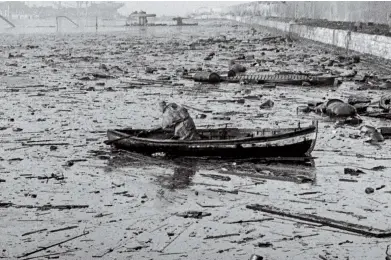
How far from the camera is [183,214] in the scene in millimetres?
9547

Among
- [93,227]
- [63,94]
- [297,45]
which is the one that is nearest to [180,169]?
[93,227]

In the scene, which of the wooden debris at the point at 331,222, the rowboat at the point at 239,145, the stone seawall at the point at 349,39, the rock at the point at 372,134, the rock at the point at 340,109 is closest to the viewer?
the wooden debris at the point at 331,222

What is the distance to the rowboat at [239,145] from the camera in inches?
478

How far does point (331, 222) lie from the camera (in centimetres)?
908

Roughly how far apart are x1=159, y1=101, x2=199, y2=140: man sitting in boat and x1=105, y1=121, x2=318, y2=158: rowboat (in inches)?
8.4

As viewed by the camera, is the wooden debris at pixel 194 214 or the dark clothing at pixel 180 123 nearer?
the wooden debris at pixel 194 214

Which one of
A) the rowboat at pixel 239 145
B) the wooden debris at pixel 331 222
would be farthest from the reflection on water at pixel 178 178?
the wooden debris at pixel 331 222

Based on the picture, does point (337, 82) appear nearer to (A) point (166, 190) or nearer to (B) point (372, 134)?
(B) point (372, 134)

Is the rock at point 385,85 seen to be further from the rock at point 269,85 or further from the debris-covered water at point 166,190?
the debris-covered water at point 166,190

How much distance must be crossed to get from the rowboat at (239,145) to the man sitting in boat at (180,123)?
0.21 m

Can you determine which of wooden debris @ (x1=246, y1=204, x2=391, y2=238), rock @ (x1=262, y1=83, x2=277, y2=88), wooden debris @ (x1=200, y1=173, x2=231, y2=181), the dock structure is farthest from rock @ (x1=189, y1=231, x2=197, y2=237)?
the dock structure

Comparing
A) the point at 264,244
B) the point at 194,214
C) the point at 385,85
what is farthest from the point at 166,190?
the point at 385,85

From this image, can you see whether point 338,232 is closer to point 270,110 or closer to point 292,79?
point 270,110

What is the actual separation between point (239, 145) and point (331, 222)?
134 inches
